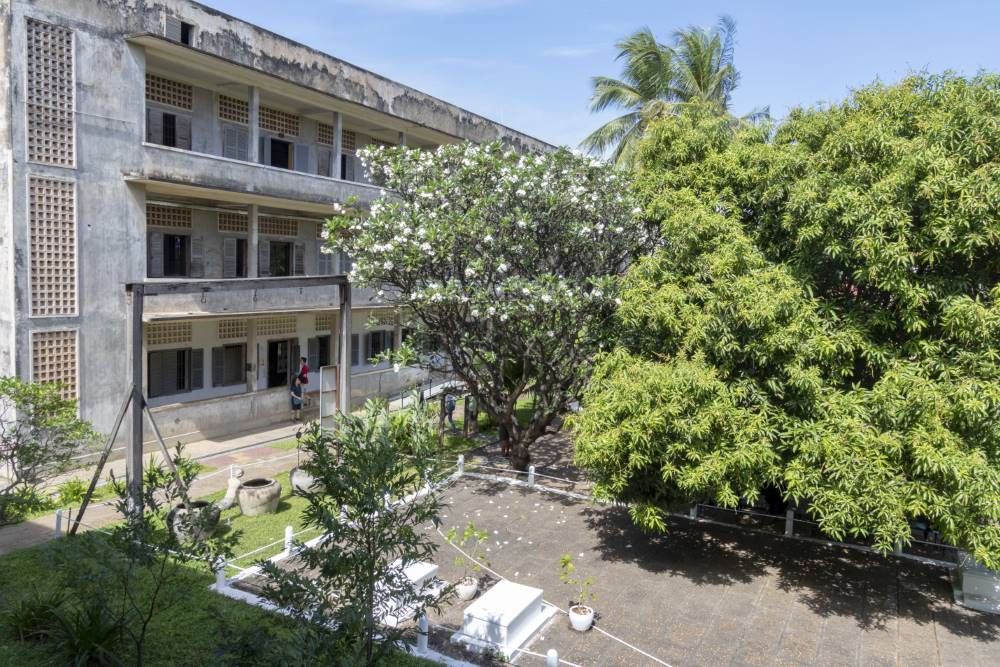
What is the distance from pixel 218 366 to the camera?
21906mm

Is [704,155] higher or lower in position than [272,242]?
higher

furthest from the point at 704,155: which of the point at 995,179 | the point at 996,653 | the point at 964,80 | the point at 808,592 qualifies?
the point at 996,653

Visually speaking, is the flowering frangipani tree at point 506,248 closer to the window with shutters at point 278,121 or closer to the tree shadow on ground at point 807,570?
the tree shadow on ground at point 807,570

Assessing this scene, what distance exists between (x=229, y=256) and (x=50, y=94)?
7218 mm

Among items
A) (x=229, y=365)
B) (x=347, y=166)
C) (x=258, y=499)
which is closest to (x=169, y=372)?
(x=229, y=365)

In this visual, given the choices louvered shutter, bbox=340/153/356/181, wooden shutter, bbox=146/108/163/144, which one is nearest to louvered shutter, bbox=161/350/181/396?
wooden shutter, bbox=146/108/163/144

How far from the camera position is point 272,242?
24.0m

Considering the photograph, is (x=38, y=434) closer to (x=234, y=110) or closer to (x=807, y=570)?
(x=807, y=570)

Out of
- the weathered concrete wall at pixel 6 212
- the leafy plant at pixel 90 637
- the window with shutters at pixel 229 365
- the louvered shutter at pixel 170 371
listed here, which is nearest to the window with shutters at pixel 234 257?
the window with shutters at pixel 229 365

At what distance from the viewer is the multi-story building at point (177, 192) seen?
15578mm

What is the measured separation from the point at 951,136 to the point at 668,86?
1571 cm

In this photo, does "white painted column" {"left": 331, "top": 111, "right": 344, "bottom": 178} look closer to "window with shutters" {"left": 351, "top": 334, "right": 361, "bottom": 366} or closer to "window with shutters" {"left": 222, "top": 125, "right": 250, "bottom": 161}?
"window with shutters" {"left": 222, "top": 125, "right": 250, "bottom": 161}

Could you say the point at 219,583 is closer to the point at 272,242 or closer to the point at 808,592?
the point at 808,592

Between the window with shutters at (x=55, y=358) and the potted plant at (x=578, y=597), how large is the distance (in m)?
11.4
